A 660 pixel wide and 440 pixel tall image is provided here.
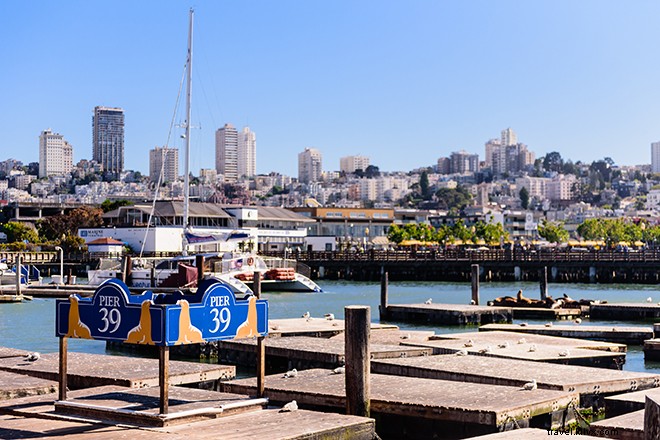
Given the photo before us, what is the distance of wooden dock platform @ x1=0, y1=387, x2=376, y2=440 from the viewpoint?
12680 mm

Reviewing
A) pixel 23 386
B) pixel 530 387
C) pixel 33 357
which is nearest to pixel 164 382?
pixel 23 386

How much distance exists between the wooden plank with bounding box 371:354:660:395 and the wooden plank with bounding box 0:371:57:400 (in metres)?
6.53

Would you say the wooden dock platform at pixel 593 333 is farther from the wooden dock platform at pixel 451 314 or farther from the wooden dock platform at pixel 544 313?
the wooden dock platform at pixel 544 313

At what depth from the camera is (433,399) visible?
51.1ft

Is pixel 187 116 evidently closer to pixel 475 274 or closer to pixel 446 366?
pixel 475 274

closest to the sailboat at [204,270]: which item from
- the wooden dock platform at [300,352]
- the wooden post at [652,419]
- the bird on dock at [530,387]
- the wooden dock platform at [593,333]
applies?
the wooden dock platform at [593,333]

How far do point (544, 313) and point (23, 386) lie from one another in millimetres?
28401

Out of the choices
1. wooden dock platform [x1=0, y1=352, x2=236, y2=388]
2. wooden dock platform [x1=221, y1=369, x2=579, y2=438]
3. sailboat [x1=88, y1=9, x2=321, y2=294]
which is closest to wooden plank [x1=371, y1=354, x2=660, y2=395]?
wooden dock platform [x1=221, y1=369, x2=579, y2=438]

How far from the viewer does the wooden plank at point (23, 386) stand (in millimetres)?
15883

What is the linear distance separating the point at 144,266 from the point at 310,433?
51.6m

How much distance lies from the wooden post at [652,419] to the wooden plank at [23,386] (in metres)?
11.6

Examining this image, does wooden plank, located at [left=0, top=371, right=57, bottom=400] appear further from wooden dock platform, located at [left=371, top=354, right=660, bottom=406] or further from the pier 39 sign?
wooden dock platform, located at [left=371, top=354, right=660, bottom=406]

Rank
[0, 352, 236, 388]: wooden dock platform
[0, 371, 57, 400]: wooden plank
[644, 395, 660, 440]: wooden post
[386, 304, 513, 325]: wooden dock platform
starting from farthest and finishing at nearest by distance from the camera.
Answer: [386, 304, 513, 325]: wooden dock platform < [0, 352, 236, 388]: wooden dock platform < [0, 371, 57, 400]: wooden plank < [644, 395, 660, 440]: wooden post

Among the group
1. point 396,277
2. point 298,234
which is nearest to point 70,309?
point 396,277
